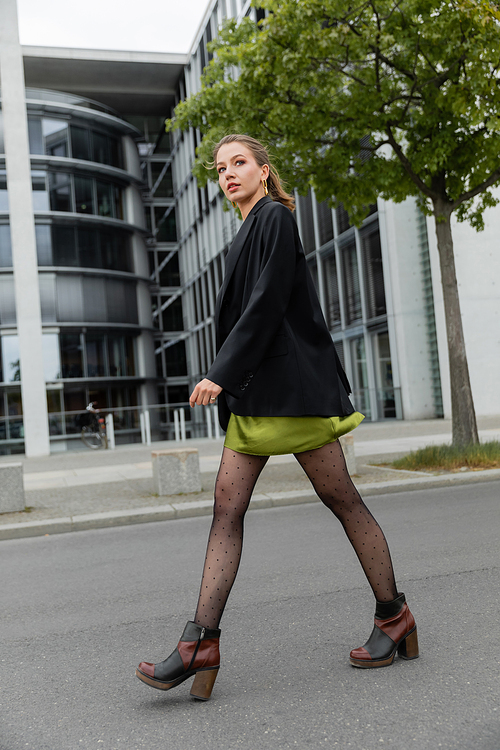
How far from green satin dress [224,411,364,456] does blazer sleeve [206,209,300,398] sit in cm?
15

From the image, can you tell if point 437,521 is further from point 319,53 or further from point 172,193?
point 172,193

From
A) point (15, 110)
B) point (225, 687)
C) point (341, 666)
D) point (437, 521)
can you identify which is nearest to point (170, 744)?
point (225, 687)

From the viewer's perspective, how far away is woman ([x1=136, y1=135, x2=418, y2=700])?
101 inches

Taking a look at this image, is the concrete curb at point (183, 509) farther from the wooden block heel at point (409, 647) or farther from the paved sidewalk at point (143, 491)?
the wooden block heel at point (409, 647)

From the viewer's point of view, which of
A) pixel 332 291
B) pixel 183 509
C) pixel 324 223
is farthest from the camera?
pixel 332 291

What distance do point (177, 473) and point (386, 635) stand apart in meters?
6.61

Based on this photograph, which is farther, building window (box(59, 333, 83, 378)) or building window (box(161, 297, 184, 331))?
building window (box(161, 297, 184, 331))

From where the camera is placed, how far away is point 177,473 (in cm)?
924

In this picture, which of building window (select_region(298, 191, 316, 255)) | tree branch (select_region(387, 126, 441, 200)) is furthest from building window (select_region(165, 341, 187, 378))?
tree branch (select_region(387, 126, 441, 200))

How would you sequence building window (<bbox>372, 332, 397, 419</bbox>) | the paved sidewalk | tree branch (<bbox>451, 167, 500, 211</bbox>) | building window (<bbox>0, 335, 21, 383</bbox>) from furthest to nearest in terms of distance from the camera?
building window (<bbox>0, 335, 21, 383</bbox>) < building window (<bbox>372, 332, 397, 419</bbox>) < tree branch (<bbox>451, 167, 500, 211</bbox>) < the paved sidewalk

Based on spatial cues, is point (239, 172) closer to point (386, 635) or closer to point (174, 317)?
point (386, 635)

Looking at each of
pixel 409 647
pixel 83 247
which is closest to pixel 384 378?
pixel 83 247

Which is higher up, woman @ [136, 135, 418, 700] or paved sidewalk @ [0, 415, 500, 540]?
woman @ [136, 135, 418, 700]

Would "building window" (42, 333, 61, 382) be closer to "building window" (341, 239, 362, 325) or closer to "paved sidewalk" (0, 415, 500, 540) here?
"building window" (341, 239, 362, 325)
